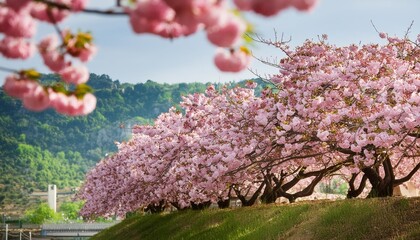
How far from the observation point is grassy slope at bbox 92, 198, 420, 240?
12.7 metres

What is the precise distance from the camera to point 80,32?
15.4 feet

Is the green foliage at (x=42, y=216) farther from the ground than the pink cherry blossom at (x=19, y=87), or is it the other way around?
the green foliage at (x=42, y=216)

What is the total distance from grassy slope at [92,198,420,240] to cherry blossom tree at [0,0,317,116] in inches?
348

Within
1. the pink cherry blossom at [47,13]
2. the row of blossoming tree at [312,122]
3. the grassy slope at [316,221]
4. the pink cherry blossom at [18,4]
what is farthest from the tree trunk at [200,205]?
the pink cherry blossom at [18,4]

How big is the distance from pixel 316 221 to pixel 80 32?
1120 centimetres

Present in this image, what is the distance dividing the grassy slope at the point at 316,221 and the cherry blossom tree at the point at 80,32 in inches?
348

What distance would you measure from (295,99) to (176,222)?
11428 mm

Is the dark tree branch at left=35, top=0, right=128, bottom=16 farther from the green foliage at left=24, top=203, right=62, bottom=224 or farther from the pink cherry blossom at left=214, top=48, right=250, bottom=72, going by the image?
the green foliage at left=24, top=203, right=62, bottom=224

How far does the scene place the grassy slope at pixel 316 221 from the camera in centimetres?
1272

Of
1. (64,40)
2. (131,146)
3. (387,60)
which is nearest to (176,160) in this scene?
(387,60)

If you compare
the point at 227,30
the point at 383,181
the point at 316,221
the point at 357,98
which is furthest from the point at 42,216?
the point at 227,30

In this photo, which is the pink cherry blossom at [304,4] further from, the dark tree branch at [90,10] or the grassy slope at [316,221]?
the grassy slope at [316,221]

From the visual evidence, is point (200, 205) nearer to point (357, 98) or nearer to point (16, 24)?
point (357, 98)

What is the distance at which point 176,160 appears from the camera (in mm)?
20453
